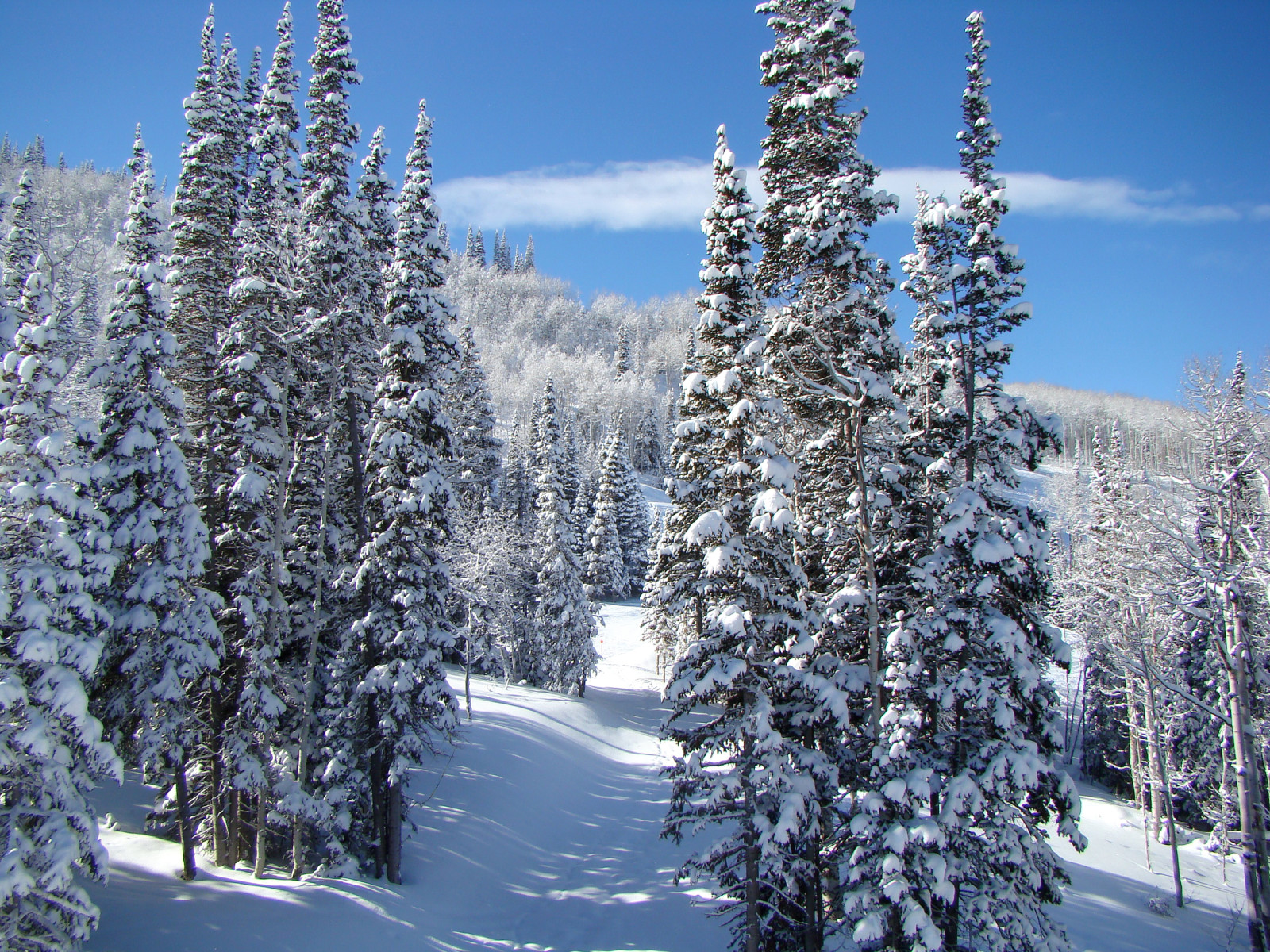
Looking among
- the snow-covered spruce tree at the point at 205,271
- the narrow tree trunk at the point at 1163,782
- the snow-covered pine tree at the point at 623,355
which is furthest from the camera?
the snow-covered pine tree at the point at 623,355

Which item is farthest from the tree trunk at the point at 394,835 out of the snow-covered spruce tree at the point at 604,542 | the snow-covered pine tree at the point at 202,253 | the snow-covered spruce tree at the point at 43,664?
the snow-covered spruce tree at the point at 604,542

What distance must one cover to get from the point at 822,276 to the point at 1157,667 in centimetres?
2493

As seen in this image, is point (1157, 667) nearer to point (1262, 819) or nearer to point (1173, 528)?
point (1262, 819)

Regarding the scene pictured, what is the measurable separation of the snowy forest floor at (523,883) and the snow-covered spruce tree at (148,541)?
2415mm

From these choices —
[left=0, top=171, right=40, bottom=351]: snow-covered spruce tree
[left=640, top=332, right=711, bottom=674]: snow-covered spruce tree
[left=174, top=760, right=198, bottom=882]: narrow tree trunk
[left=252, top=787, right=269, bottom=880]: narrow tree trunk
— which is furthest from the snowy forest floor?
[left=0, top=171, right=40, bottom=351]: snow-covered spruce tree

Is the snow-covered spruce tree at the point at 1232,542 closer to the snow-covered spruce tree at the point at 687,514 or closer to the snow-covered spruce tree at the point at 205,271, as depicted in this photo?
the snow-covered spruce tree at the point at 687,514

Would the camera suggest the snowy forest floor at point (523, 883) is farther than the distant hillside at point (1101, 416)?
No

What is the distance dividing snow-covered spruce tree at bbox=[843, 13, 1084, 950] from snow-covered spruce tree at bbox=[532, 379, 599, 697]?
29030 mm

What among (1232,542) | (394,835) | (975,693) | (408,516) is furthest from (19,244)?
(1232,542)

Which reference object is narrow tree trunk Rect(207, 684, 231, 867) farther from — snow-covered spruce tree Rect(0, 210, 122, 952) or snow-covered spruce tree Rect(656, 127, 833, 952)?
snow-covered spruce tree Rect(656, 127, 833, 952)

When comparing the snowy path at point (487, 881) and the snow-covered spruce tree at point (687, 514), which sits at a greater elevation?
the snow-covered spruce tree at point (687, 514)

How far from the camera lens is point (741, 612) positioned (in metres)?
12.7

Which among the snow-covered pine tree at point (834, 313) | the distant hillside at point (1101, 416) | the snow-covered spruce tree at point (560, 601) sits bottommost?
the snow-covered spruce tree at point (560, 601)

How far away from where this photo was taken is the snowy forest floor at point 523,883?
1472 centimetres
